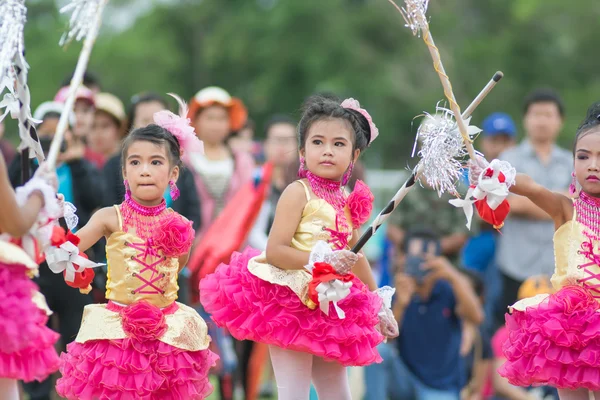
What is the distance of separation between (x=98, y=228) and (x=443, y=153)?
5.56 feet

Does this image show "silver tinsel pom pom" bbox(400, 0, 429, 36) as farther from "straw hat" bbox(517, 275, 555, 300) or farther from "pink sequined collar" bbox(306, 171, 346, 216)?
"straw hat" bbox(517, 275, 555, 300)

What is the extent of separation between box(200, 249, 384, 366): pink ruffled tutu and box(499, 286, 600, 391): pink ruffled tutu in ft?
2.41

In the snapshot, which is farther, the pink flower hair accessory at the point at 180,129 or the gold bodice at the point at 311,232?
the pink flower hair accessory at the point at 180,129

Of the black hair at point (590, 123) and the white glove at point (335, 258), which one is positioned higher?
the black hair at point (590, 123)

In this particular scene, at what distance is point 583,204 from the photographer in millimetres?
5203

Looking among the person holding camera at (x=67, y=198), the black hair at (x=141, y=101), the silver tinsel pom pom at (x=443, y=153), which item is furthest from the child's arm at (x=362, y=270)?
the black hair at (x=141, y=101)

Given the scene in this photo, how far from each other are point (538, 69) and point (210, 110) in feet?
62.2

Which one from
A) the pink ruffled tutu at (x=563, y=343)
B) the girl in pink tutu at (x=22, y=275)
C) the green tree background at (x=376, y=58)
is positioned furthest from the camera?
the green tree background at (x=376, y=58)

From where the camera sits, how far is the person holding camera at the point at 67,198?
Answer: 679 centimetres

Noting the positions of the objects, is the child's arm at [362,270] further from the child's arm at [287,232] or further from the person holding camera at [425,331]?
the person holding camera at [425,331]

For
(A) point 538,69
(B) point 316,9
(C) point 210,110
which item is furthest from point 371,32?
(C) point 210,110

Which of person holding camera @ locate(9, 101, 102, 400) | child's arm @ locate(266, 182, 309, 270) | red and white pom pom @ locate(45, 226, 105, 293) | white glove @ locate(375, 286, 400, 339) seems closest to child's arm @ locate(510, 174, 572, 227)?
white glove @ locate(375, 286, 400, 339)

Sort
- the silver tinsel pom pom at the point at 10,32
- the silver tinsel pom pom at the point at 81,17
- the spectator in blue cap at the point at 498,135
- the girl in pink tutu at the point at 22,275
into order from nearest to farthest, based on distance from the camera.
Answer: the girl in pink tutu at the point at 22,275
the silver tinsel pom pom at the point at 10,32
the silver tinsel pom pom at the point at 81,17
the spectator in blue cap at the point at 498,135

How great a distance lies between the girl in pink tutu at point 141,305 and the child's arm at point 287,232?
16.8 inches
